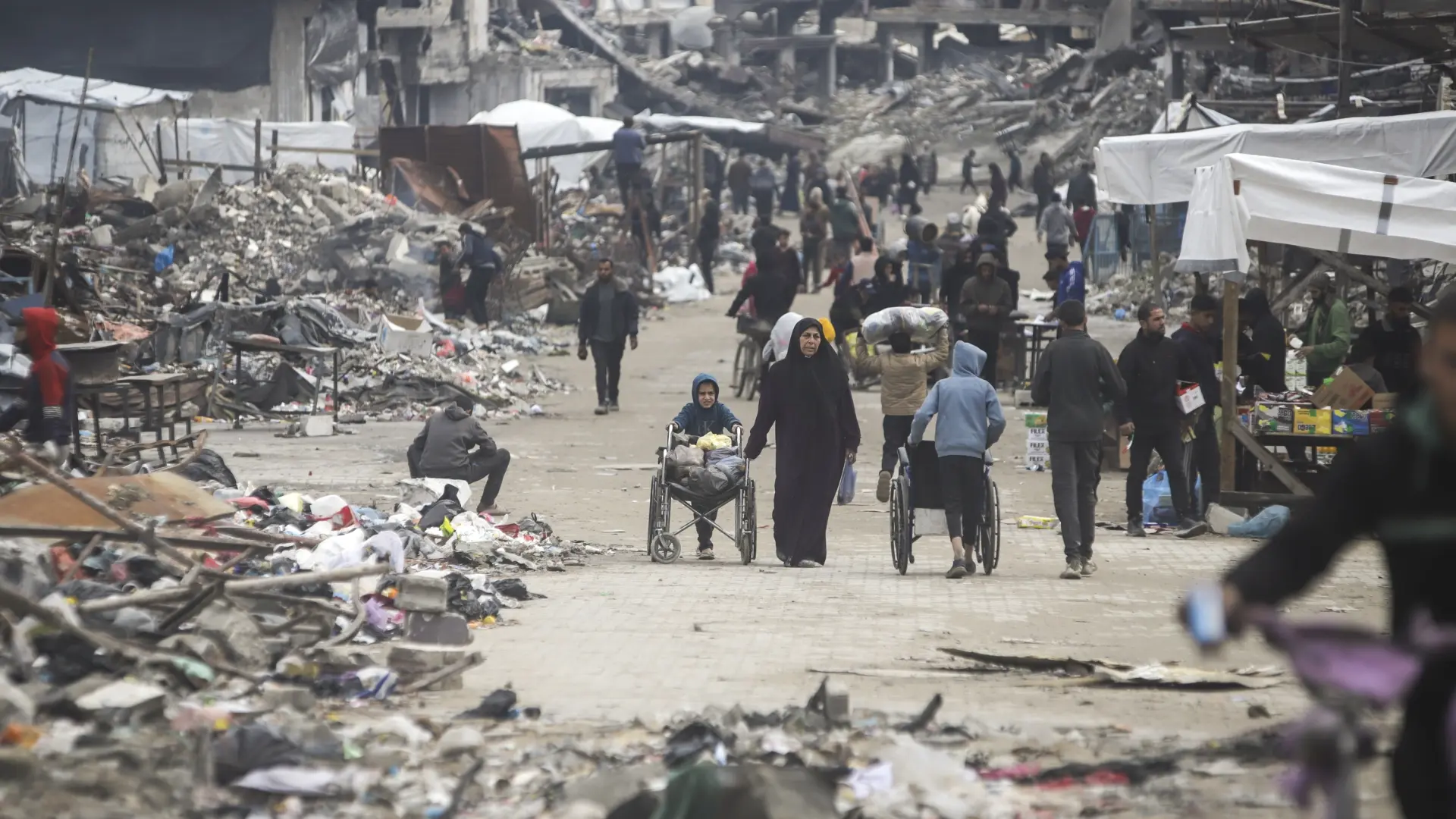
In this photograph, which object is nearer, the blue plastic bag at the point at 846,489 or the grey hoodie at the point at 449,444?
the grey hoodie at the point at 449,444

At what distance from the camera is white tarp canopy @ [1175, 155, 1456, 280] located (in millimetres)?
10719

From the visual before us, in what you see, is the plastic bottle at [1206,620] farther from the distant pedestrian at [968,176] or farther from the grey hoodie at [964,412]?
the distant pedestrian at [968,176]

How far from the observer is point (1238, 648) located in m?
7.39

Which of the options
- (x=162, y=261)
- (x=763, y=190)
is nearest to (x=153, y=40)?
(x=162, y=261)

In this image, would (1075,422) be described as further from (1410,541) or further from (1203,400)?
(1410,541)

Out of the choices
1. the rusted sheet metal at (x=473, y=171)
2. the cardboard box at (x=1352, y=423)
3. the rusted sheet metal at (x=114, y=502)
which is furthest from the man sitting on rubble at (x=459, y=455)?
the rusted sheet metal at (x=473, y=171)

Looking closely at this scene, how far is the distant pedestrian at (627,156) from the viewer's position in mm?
30734

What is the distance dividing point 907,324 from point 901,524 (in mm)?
3400

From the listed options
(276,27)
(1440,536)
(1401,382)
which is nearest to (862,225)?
(276,27)

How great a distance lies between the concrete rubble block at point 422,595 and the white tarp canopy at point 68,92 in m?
23.1

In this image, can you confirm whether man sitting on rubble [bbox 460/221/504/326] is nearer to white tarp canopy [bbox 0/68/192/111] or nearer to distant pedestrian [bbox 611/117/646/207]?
distant pedestrian [bbox 611/117/646/207]

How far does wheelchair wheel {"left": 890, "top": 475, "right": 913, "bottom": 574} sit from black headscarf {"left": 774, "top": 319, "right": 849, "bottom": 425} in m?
0.68

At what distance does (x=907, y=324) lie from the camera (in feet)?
43.3

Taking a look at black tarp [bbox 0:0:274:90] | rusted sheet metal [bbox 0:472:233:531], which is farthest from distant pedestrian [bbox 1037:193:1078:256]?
rusted sheet metal [bbox 0:472:233:531]
